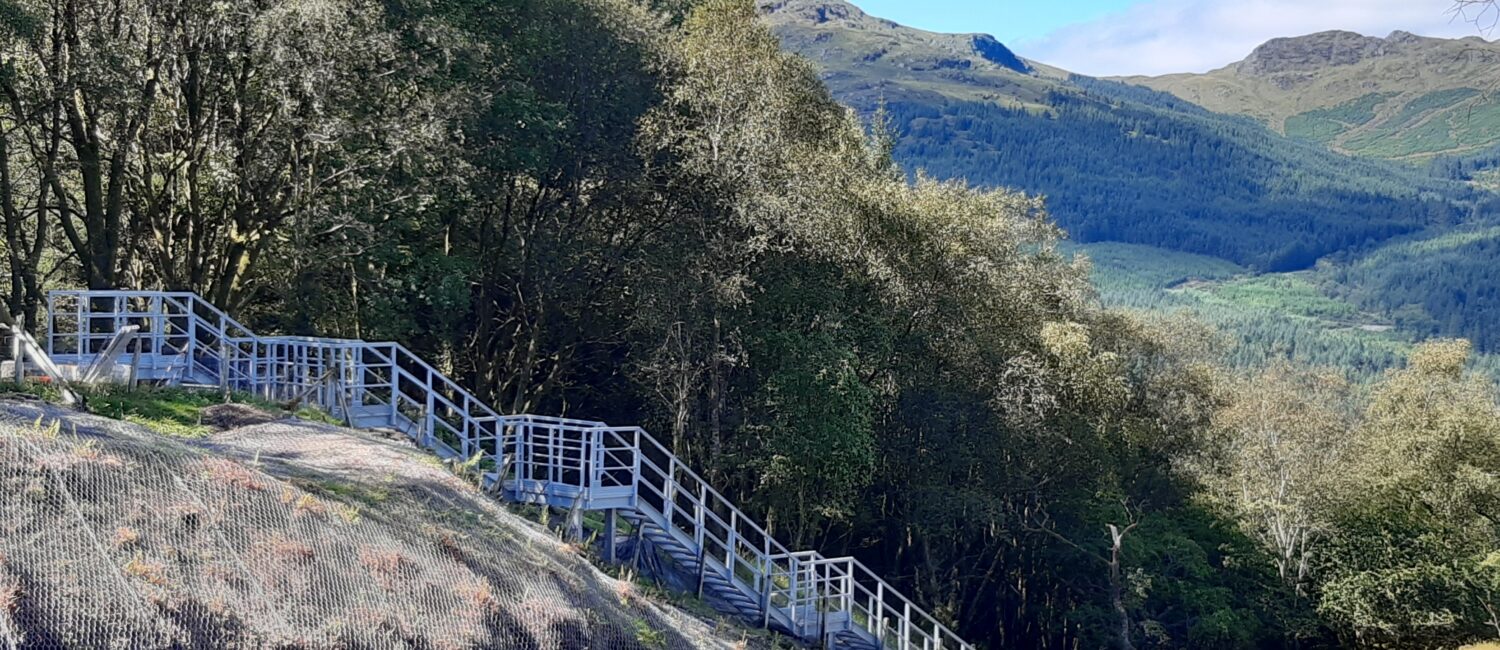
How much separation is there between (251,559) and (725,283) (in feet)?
56.4

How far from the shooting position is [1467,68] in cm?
857

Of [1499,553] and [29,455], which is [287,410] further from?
[1499,553]

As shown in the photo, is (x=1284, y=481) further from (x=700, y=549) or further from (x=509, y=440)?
(x=509, y=440)

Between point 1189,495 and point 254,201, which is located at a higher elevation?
point 254,201

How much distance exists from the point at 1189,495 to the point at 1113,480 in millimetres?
7167

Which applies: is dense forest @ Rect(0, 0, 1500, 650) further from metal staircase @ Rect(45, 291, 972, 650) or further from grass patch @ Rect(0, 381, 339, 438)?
grass patch @ Rect(0, 381, 339, 438)

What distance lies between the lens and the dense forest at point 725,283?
2156cm

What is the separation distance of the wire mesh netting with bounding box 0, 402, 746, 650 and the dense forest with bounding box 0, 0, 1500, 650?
10.5 meters

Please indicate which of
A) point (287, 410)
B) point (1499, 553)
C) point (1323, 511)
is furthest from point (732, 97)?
point (1499, 553)

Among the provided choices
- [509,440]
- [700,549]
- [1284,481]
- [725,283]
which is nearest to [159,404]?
[509,440]

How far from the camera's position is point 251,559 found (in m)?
9.15

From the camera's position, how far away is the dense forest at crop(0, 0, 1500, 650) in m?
21.6

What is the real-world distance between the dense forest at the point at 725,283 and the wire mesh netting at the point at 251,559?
10486 millimetres

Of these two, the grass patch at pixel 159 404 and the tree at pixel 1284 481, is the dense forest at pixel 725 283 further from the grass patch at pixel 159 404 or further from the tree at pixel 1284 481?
the grass patch at pixel 159 404
